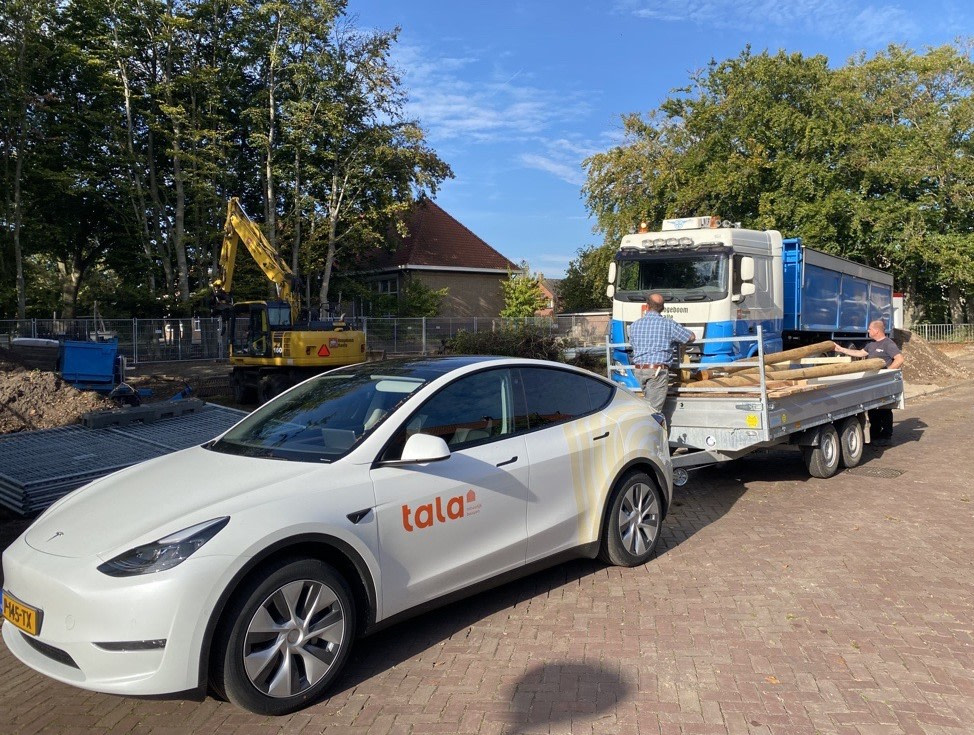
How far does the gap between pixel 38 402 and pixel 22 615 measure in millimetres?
8350

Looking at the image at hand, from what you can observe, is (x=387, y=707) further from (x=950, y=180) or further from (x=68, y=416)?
(x=950, y=180)

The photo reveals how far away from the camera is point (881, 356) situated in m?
10.8

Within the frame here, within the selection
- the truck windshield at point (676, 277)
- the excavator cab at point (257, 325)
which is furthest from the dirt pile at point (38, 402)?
the truck windshield at point (676, 277)

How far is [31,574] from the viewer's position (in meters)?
3.45

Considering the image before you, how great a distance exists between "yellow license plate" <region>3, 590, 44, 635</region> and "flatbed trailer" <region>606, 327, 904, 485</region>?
16.5 ft

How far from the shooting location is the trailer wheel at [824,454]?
28.5 ft

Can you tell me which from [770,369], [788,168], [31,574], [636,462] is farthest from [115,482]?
[788,168]

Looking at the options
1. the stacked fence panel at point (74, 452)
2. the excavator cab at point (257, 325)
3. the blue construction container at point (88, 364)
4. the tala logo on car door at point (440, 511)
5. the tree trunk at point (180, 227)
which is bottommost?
the stacked fence panel at point (74, 452)

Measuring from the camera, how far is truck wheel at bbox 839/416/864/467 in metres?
9.17

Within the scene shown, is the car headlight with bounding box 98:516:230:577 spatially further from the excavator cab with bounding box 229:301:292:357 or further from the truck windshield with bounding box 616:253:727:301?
the excavator cab with bounding box 229:301:292:357

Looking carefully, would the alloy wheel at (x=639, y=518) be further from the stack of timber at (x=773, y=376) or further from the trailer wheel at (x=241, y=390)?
the trailer wheel at (x=241, y=390)

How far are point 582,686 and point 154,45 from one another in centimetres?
3248

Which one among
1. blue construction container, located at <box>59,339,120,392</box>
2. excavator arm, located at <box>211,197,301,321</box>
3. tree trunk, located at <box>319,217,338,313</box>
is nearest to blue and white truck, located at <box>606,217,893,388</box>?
excavator arm, located at <box>211,197,301,321</box>

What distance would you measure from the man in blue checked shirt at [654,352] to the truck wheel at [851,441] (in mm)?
2443
